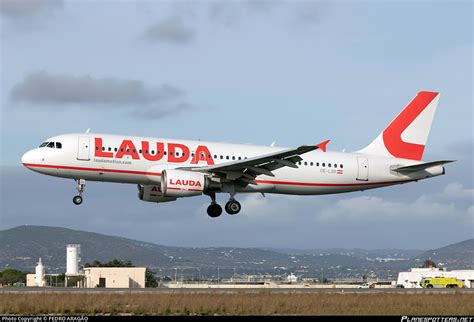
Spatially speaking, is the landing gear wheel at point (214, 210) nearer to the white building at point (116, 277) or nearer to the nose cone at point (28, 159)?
the nose cone at point (28, 159)

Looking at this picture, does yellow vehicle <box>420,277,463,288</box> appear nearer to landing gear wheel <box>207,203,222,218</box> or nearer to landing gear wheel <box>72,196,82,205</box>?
landing gear wheel <box>207,203,222,218</box>

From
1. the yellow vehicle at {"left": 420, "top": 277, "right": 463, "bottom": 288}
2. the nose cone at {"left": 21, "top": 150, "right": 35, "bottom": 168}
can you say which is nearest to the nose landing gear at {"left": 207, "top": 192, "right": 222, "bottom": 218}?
the nose cone at {"left": 21, "top": 150, "right": 35, "bottom": 168}

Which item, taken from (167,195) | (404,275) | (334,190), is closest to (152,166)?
(167,195)

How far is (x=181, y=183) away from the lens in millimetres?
50781

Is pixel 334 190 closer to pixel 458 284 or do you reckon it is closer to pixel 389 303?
pixel 389 303

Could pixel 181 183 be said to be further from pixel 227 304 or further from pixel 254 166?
pixel 227 304

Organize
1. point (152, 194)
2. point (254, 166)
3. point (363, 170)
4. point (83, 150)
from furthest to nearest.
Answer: point (363, 170) < point (152, 194) < point (254, 166) < point (83, 150)

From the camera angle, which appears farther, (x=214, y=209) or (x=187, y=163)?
(x=214, y=209)

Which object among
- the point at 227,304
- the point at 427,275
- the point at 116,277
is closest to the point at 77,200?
the point at 227,304

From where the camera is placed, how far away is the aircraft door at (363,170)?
57125mm

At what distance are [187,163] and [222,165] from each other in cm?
247

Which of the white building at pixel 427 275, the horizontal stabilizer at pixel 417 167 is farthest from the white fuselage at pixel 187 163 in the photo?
the white building at pixel 427 275

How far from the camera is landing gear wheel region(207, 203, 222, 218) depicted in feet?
183

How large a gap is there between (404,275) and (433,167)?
1877 inches
